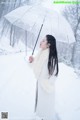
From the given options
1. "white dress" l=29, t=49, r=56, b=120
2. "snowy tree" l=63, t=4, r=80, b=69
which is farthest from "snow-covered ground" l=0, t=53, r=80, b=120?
"snowy tree" l=63, t=4, r=80, b=69

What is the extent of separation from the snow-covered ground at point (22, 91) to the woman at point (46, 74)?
115 mm

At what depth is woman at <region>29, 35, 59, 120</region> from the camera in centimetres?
308

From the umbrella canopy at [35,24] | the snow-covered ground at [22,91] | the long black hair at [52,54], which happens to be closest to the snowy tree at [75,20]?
the umbrella canopy at [35,24]

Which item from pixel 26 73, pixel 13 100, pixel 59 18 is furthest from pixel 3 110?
pixel 59 18

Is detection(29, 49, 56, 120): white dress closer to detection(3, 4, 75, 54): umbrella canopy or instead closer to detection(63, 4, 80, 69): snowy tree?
detection(3, 4, 75, 54): umbrella canopy

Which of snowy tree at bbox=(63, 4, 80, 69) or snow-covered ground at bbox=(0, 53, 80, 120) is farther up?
snowy tree at bbox=(63, 4, 80, 69)

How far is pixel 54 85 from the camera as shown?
326 cm

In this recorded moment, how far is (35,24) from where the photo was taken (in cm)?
323

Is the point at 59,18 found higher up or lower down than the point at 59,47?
higher up

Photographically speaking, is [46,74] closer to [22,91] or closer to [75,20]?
[22,91]

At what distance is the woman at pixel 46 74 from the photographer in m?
3.08

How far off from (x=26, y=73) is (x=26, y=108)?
A: 0.35 metres

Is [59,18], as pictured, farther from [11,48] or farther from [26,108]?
[26,108]

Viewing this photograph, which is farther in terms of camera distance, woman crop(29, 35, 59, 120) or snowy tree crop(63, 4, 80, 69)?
snowy tree crop(63, 4, 80, 69)
